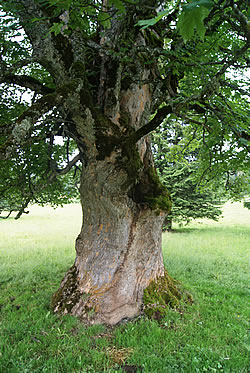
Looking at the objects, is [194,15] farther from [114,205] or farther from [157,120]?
[114,205]

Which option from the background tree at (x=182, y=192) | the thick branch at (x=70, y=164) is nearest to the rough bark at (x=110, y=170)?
the thick branch at (x=70, y=164)

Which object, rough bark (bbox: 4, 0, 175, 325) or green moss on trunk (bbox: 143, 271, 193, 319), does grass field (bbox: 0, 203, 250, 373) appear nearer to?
green moss on trunk (bbox: 143, 271, 193, 319)

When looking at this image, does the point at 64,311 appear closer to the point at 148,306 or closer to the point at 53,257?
the point at 148,306

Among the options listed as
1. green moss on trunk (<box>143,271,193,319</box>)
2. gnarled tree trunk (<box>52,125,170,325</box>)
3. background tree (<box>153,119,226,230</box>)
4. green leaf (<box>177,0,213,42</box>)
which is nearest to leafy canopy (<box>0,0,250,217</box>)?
green leaf (<box>177,0,213,42</box>)

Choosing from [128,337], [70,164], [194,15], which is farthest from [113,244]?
[194,15]

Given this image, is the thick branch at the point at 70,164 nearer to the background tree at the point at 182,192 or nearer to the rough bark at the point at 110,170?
the rough bark at the point at 110,170

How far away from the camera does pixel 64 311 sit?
425 cm

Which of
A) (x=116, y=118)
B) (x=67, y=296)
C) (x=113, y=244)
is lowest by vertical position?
(x=67, y=296)

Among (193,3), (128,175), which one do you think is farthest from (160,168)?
(193,3)

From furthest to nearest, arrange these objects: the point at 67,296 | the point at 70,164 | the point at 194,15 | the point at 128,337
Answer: the point at 70,164, the point at 67,296, the point at 128,337, the point at 194,15

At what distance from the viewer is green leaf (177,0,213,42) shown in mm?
924

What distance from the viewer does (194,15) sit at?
0.99m

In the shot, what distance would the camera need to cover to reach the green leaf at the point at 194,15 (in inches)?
36.4

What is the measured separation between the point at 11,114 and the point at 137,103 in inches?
114
